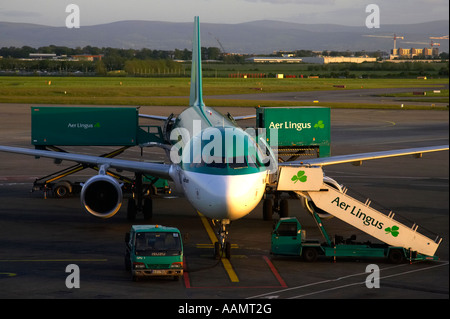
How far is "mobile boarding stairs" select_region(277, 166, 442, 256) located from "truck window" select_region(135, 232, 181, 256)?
A: 4.39 metres

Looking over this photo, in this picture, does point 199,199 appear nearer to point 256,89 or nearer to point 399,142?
point 399,142

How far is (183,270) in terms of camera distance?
977 inches

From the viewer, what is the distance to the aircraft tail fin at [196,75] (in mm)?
39397

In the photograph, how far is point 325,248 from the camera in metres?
26.5

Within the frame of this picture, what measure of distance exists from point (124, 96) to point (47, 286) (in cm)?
9769

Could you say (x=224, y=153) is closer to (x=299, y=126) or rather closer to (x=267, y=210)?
(x=267, y=210)

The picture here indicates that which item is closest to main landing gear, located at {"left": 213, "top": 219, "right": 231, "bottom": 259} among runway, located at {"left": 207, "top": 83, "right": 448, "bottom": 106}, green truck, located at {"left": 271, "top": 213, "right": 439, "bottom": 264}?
green truck, located at {"left": 271, "top": 213, "right": 439, "bottom": 264}

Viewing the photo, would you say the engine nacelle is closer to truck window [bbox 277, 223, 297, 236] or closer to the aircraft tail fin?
truck window [bbox 277, 223, 297, 236]

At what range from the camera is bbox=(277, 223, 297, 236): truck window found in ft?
88.9

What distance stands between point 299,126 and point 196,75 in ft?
19.8

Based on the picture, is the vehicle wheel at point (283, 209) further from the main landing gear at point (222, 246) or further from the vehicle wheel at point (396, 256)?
the vehicle wheel at point (396, 256)

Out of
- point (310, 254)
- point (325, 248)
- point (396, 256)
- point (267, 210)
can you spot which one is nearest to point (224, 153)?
point (310, 254)

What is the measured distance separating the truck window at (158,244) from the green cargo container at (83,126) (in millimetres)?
17483
